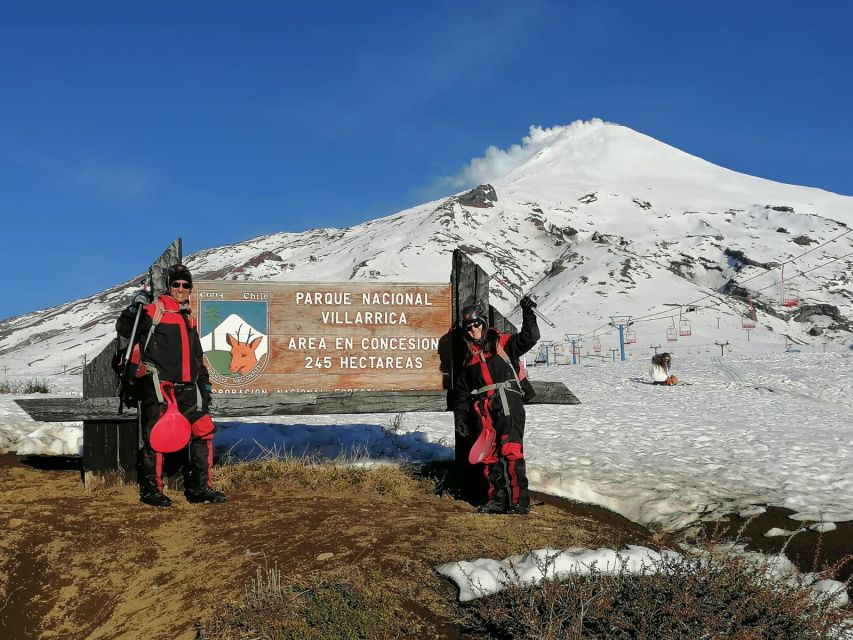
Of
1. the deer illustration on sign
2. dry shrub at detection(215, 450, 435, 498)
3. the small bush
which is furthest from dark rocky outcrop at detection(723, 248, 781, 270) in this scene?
the small bush

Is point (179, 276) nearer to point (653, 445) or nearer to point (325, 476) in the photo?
point (325, 476)

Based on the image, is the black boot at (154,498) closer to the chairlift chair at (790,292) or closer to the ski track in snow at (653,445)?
the ski track in snow at (653,445)

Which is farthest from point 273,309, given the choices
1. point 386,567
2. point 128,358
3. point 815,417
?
point 815,417

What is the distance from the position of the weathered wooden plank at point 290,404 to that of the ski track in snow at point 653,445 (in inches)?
40.3

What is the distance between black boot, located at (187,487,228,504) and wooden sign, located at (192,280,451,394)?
1.34m

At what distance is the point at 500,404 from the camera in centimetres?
700

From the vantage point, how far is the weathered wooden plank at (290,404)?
7383 millimetres

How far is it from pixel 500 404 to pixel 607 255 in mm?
110992

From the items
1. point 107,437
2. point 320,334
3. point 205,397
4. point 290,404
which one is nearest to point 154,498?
point 205,397

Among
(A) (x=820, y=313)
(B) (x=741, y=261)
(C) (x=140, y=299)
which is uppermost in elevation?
(B) (x=741, y=261)

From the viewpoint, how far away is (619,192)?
171125 mm

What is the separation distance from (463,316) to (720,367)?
2272cm

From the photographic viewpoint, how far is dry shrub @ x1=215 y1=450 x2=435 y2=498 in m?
7.35

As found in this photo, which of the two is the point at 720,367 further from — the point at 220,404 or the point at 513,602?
the point at 513,602
